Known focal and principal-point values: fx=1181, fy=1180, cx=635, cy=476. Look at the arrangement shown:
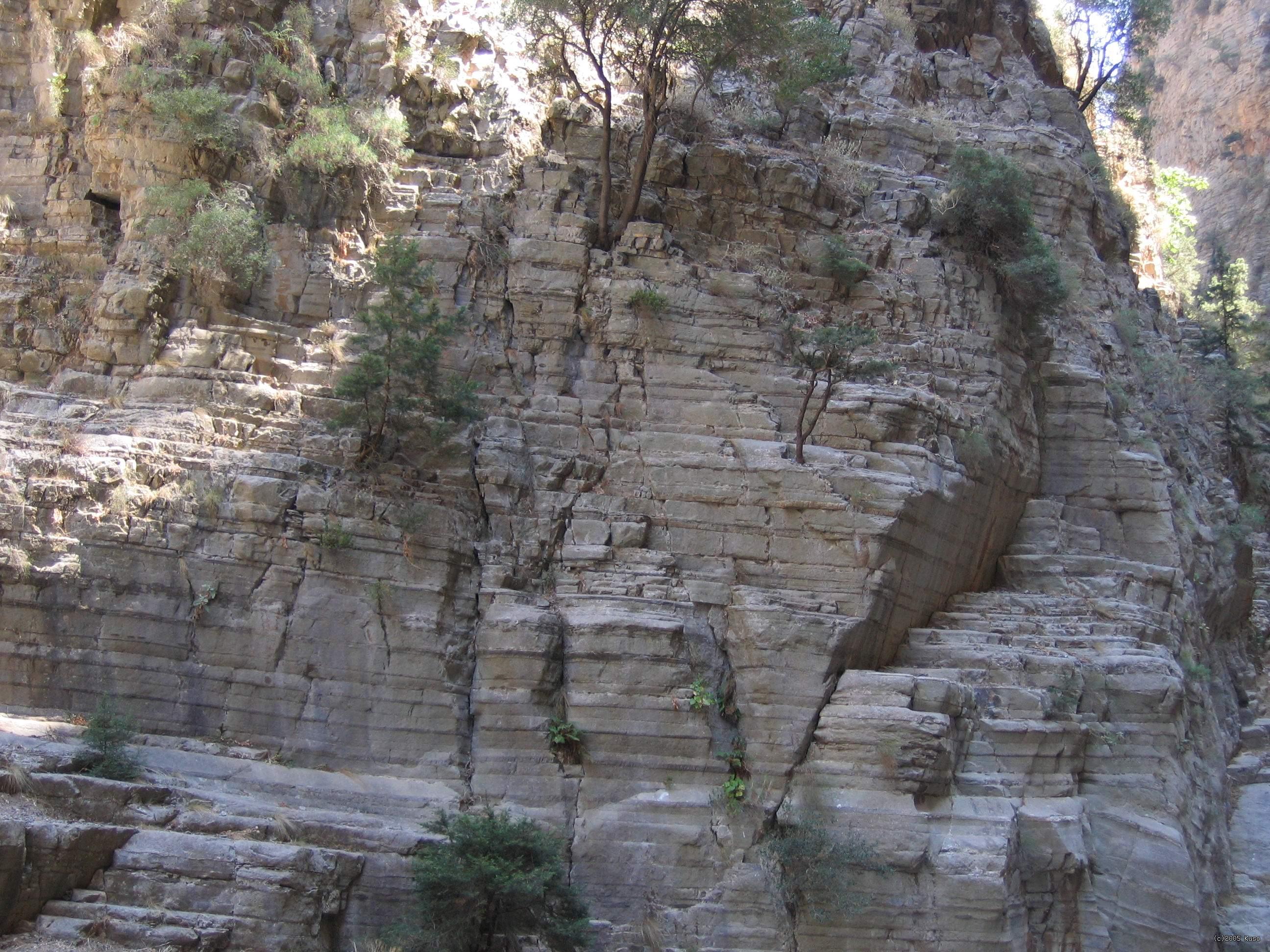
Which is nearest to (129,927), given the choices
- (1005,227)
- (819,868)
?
(819,868)

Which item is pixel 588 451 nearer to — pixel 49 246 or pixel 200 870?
pixel 200 870

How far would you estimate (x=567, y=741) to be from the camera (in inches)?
509

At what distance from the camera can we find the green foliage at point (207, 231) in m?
14.8

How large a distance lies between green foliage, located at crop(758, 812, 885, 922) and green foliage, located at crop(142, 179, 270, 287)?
9.50 meters

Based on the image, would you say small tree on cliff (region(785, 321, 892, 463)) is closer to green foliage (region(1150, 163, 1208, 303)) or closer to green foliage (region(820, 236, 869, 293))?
green foliage (region(820, 236, 869, 293))

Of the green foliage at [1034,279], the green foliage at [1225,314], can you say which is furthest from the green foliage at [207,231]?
the green foliage at [1225,314]

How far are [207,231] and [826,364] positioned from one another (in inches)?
310

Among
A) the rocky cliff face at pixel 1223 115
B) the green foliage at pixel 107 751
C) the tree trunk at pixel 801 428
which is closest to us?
the green foliage at pixel 107 751

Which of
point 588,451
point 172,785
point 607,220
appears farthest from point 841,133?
point 172,785

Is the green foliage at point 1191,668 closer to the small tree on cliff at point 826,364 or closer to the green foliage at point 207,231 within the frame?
the small tree on cliff at point 826,364

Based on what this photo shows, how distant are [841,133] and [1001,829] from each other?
1156cm

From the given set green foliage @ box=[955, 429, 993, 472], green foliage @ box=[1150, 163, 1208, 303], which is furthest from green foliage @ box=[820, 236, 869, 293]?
green foliage @ box=[1150, 163, 1208, 303]

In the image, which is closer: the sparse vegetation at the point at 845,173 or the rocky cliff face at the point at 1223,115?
the sparse vegetation at the point at 845,173

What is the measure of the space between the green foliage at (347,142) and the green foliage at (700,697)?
8218 millimetres
